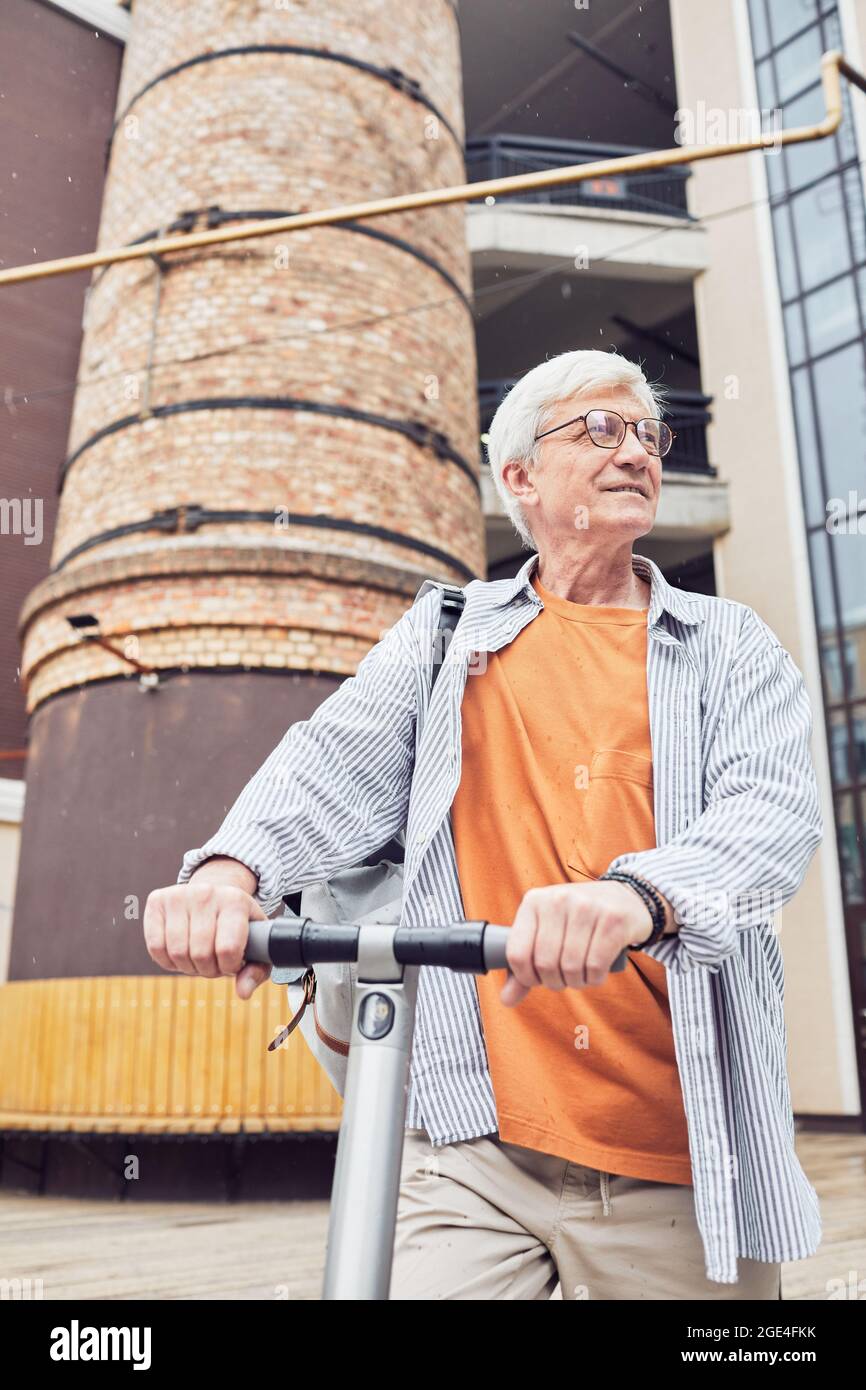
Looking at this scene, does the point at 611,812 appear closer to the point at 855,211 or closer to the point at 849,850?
the point at 849,850

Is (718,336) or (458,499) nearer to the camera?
(458,499)

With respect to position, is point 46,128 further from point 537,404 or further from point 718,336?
point 537,404

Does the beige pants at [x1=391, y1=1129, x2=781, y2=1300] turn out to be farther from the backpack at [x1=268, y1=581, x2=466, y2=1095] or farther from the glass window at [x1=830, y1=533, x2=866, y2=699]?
the glass window at [x1=830, y1=533, x2=866, y2=699]

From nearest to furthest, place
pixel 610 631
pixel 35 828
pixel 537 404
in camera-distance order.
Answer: pixel 610 631 < pixel 537 404 < pixel 35 828

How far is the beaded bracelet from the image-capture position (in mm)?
1260

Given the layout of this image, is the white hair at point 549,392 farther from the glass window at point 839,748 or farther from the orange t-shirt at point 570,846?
the glass window at point 839,748

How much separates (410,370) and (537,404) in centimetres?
732

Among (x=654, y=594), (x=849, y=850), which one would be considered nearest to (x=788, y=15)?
(x=849, y=850)

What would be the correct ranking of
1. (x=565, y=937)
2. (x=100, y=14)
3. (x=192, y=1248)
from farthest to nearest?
1. (x=100, y=14)
2. (x=192, y=1248)
3. (x=565, y=937)

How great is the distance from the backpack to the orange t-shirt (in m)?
0.12

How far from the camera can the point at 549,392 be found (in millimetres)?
1943

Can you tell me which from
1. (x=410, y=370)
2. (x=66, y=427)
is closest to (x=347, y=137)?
(x=410, y=370)

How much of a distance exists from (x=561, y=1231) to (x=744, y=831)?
0.60 meters

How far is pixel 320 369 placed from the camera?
27.7 feet
